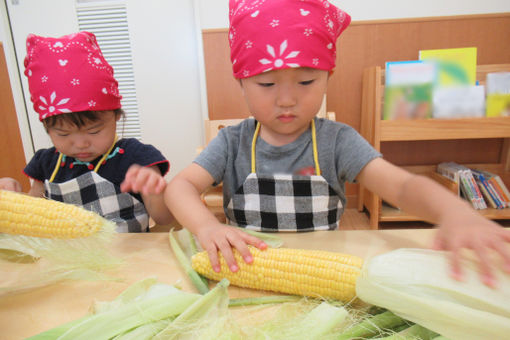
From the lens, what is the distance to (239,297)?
1.73 feet

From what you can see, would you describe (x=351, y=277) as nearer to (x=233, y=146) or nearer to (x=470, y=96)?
(x=233, y=146)

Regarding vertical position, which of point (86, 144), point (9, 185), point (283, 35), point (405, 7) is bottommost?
point (9, 185)

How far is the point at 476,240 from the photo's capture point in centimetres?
43

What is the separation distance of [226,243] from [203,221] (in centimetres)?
10

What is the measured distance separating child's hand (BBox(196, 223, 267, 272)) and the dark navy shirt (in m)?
0.46

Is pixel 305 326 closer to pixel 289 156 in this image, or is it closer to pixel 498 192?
pixel 289 156

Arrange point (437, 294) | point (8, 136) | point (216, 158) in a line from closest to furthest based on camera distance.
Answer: point (437, 294)
point (216, 158)
point (8, 136)

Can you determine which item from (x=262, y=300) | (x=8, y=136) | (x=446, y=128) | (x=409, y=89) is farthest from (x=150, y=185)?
(x=8, y=136)

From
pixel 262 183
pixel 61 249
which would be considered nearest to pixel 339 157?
pixel 262 183

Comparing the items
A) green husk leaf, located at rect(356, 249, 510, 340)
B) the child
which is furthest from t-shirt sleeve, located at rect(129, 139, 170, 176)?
green husk leaf, located at rect(356, 249, 510, 340)

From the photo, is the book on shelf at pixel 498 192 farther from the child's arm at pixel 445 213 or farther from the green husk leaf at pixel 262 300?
the green husk leaf at pixel 262 300

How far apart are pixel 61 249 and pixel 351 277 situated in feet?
1.79

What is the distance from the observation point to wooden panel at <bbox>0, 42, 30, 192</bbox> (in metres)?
2.42

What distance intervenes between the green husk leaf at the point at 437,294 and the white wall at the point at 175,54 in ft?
7.14
